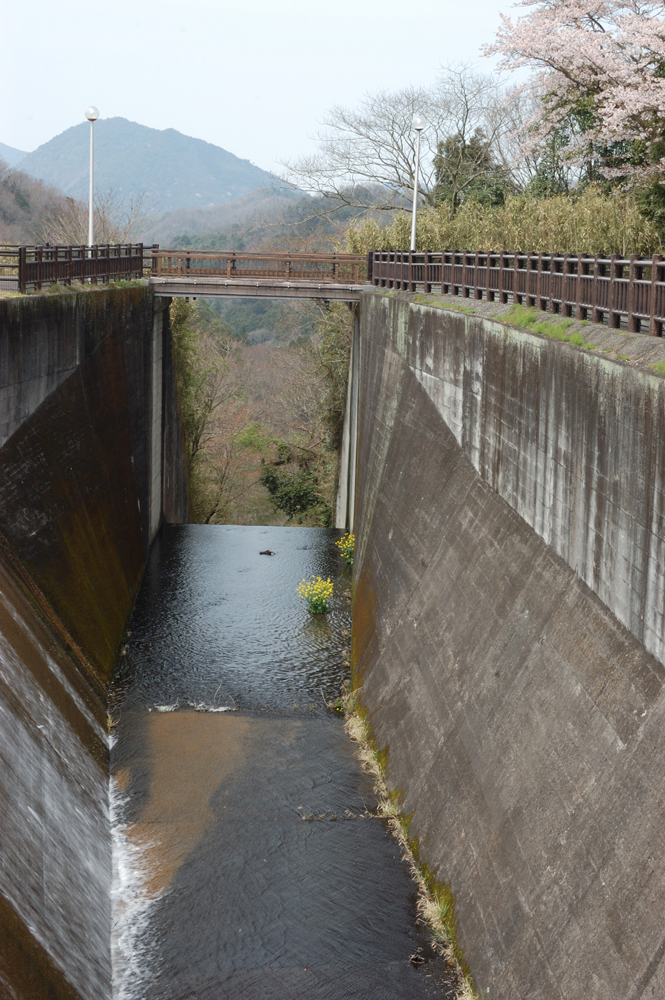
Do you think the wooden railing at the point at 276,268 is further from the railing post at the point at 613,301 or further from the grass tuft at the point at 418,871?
the railing post at the point at 613,301

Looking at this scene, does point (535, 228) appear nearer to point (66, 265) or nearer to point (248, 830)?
point (66, 265)

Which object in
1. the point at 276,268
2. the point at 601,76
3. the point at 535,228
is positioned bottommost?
the point at 276,268

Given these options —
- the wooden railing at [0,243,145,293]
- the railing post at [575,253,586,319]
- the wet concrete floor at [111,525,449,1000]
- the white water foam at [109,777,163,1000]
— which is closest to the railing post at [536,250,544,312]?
the railing post at [575,253,586,319]

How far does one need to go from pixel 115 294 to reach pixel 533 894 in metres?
17.2

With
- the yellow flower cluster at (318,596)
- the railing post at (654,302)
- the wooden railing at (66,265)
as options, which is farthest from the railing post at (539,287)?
the yellow flower cluster at (318,596)

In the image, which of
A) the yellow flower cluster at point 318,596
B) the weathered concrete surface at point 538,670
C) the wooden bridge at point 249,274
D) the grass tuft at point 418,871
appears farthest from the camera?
the wooden bridge at point 249,274

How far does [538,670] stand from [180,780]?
606 cm

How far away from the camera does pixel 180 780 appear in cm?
1376

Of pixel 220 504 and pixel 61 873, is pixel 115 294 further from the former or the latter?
pixel 220 504

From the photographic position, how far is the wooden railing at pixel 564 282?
9.53 meters

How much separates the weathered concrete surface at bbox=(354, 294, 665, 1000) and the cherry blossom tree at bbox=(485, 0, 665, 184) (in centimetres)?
750

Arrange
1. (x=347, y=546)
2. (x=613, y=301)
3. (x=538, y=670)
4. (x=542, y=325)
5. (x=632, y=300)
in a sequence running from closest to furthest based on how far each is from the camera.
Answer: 1. (x=632, y=300)
2. (x=538, y=670)
3. (x=613, y=301)
4. (x=542, y=325)
5. (x=347, y=546)

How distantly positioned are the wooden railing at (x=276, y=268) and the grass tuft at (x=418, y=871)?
587 inches

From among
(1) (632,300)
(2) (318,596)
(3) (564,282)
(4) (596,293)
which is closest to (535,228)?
(2) (318,596)
